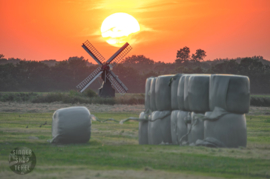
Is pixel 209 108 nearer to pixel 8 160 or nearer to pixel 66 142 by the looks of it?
pixel 66 142

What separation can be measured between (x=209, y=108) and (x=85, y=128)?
3.72 meters

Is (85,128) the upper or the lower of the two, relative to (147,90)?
lower

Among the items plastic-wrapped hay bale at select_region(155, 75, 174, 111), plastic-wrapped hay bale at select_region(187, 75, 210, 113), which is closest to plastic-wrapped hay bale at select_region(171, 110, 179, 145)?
plastic-wrapped hay bale at select_region(155, 75, 174, 111)

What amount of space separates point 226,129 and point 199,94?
111 centimetres

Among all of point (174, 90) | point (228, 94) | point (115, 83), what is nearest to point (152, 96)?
point (174, 90)

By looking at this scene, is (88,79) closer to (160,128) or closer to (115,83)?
(115,83)

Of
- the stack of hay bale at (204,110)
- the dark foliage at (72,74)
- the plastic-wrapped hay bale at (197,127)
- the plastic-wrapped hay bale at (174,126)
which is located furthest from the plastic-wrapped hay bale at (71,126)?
the dark foliage at (72,74)

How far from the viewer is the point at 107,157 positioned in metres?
8.60

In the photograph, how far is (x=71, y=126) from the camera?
36.8ft

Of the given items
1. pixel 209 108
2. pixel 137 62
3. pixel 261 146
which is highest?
pixel 137 62

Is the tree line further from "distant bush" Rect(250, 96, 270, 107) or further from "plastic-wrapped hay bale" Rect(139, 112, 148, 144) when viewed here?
"plastic-wrapped hay bale" Rect(139, 112, 148, 144)

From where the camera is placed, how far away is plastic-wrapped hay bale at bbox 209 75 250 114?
972 cm

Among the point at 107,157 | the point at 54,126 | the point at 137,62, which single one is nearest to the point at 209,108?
the point at 107,157

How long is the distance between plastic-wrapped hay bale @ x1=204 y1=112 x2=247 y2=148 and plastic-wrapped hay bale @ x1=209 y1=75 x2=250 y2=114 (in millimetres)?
206
